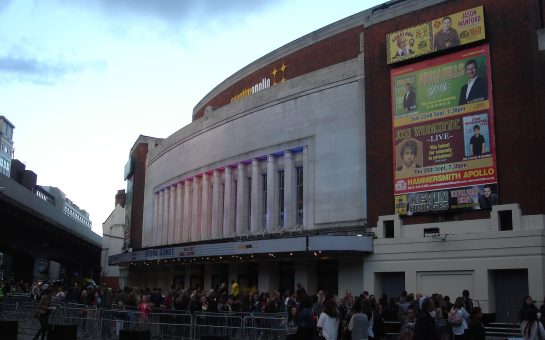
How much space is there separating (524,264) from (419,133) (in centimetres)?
776

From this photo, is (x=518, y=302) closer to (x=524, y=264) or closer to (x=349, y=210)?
(x=524, y=264)

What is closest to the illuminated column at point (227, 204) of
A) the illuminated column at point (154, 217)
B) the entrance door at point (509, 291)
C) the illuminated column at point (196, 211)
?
the illuminated column at point (196, 211)

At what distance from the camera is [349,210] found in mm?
32375

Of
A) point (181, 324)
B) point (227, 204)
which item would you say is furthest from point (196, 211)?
point (181, 324)

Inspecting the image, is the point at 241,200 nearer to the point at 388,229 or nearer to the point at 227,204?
the point at 227,204

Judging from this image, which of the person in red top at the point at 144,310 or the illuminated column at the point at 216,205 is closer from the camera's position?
the person in red top at the point at 144,310

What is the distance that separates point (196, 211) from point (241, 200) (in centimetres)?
726

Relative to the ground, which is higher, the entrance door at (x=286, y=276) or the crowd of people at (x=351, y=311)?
the entrance door at (x=286, y=276)

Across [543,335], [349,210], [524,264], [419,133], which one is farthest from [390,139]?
[543,335]

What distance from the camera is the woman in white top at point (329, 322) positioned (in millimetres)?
12906

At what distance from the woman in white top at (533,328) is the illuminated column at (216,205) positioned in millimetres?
32798

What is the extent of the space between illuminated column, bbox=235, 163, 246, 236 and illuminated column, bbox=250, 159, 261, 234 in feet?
3.56

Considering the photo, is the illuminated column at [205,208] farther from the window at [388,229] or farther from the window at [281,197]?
the window at [388,229]

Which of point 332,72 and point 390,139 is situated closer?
point 390,139
